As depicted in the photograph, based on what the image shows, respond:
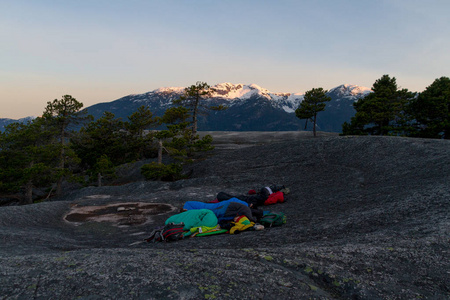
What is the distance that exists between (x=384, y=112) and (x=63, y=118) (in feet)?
165

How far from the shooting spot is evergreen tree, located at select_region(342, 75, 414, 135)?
43156 millimetres

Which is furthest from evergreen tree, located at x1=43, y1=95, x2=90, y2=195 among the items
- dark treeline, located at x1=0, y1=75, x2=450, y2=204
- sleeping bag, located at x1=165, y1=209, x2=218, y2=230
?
sleeping bag, located at x1=165, y1=209, x2=218, y2=230

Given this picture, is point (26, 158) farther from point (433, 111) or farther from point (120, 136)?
point (433, 111)

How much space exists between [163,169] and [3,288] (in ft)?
85.7

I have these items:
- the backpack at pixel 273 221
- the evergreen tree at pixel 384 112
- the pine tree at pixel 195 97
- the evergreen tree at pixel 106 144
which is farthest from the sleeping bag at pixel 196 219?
the evergreen tree at pixel 384 112

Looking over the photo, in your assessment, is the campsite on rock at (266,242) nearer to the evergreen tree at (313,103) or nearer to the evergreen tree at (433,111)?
the evergreen tree at (433,111)

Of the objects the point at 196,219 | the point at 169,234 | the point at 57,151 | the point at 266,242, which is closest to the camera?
the point at 266,242

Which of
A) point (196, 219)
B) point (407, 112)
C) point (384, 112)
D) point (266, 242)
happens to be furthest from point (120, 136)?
point (407, 112)

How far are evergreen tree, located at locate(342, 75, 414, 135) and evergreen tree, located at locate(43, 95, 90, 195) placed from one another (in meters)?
45.5

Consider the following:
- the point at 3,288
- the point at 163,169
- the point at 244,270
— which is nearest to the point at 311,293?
the point at 244,270

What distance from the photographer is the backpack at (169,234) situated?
1003 cm

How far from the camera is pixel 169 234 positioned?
1003cm

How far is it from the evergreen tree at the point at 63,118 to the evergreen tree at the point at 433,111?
51.9 m

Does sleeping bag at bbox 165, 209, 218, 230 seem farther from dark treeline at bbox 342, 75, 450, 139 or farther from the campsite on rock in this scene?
dark treeline at bbox 342, 75, 450, 139
